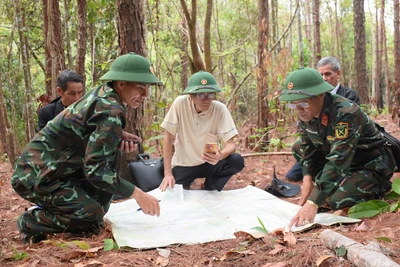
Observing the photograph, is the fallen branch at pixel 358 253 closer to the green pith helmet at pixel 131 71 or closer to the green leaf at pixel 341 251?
the green leaf at pixel 341 251

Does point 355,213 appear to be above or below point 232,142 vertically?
below

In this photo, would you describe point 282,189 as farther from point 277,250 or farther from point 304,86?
point 277,250

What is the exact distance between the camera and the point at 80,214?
287 cm

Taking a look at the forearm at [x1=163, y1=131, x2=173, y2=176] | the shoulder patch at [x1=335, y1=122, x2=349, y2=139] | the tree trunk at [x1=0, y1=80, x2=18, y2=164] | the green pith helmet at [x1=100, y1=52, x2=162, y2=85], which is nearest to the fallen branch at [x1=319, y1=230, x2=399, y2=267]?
the shoulder patch at [x1=335, y1=122, x2=349, y2=139]

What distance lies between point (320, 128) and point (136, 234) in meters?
1.68

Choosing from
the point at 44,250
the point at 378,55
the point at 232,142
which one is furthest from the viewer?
the point at 378,55

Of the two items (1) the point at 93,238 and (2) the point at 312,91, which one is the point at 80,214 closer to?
Answer: (1) the point at 93,238

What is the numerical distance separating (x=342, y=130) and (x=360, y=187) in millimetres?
646

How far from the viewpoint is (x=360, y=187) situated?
338 cm

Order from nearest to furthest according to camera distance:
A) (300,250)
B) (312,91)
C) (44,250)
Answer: (300,250) → (44,250) → (312,91)

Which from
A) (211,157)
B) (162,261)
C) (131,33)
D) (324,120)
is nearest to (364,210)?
(324,120)

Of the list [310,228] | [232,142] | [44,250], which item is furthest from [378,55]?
[44,250]

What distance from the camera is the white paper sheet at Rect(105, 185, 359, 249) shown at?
2.77 metres

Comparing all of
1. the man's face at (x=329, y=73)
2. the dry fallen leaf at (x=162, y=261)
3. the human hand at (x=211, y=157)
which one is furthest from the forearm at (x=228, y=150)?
the dry fallen leaf at (x=162, y=261)
